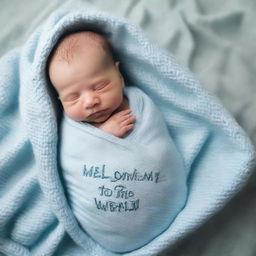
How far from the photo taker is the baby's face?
871 mm

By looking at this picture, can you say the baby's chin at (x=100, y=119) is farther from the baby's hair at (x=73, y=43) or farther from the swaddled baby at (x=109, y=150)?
the baby's hair at (x=73, y=43)

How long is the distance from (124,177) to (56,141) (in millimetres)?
165

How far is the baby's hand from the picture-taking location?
92 cm

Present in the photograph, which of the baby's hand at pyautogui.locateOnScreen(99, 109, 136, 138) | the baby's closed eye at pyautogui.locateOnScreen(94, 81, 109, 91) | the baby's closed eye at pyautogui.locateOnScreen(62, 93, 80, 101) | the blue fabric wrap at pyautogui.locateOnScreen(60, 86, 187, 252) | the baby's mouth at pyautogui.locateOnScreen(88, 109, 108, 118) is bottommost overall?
the blue fabric wrap at pyautogui.locateOnScreen(60, 86, 187, 252)

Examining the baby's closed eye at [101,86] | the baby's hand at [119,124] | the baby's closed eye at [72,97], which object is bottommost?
the baby's hand at [119,124]

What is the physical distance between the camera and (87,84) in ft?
2.90

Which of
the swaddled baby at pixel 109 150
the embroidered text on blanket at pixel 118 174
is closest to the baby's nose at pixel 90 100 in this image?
the swaddled baby at pixel 109 150

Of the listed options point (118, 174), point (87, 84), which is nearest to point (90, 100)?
point (87, 84)

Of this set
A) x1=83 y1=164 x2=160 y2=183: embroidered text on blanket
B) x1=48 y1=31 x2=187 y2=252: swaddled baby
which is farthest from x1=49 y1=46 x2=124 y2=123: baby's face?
x1=83 y1=164 x2=160 y2=183: embroidered text on blanket

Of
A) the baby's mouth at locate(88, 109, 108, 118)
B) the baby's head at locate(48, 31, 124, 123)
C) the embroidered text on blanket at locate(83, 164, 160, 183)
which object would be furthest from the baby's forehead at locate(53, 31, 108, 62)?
the embroidered text on blanket at locate(83, 164, 160, 183)

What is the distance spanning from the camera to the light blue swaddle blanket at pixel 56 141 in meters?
0.92

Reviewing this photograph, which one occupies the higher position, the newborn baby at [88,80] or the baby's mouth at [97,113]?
the newborn baby at [88,80]

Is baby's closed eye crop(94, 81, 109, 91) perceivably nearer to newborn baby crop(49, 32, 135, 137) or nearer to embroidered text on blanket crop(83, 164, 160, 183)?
newborn baby crop(49, 32, 135, 137)

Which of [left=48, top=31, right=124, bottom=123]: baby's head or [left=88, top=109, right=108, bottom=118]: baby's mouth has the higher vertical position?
[left=48, top=31, right=124, bottom=123]: baby's head
